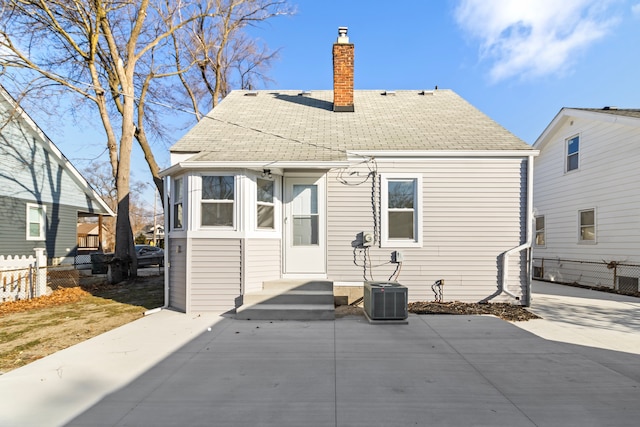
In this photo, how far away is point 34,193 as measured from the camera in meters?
13.2

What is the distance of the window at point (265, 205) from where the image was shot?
6766 mm

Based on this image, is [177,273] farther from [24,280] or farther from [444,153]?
[444,153]

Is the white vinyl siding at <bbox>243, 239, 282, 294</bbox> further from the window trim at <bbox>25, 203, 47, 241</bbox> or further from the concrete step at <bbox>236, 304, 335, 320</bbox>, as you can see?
the window trim at <bbox>25, 203, 47, 241</bbox>

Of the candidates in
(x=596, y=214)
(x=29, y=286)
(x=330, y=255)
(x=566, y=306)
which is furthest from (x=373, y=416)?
(x=596, y=214)

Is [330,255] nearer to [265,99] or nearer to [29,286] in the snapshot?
[265,99]

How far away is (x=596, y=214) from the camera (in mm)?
10375

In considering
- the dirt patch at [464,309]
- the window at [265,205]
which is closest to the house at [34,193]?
the window at [265,205]

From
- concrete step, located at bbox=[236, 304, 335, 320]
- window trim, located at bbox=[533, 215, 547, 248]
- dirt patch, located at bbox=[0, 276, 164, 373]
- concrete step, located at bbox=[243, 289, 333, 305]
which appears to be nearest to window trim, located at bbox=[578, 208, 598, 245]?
window trim, located at bbox=[533, 215, 547, 248]

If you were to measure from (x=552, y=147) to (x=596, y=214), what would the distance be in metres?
3.53

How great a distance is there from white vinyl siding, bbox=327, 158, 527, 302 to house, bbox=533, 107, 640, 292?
519 centimetres

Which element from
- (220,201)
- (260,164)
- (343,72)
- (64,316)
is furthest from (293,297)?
(343,72)

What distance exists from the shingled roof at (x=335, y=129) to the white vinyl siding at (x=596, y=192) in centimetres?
486

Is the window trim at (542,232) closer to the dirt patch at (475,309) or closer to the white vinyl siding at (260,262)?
the dirt patch at (475,309)

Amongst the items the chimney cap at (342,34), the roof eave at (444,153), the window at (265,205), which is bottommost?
the window at (265,205)
